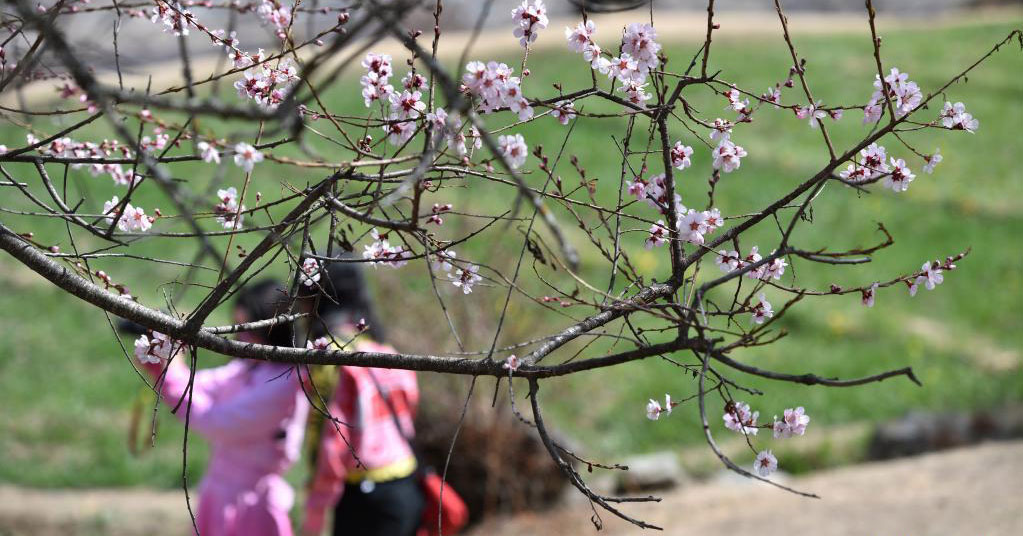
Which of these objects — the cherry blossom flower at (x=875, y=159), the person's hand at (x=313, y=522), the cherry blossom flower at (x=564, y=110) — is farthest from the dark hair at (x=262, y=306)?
the cherry blossom flower at (x=875, y=159)

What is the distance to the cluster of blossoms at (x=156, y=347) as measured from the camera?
92.1 inches

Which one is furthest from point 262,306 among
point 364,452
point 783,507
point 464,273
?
point 783,507

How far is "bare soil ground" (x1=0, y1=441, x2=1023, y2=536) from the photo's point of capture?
17.7 ft

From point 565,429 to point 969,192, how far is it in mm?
7149

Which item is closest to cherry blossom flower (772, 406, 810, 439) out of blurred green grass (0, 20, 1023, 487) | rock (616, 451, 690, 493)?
blurred green grass (0, 20, 1023, 487)

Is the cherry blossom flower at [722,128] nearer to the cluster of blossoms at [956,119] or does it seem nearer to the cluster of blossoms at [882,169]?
the cluster of blossoms at [882,169]

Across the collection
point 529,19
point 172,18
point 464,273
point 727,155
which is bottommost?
point 464,273

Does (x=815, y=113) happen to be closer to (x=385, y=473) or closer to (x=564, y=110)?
(x=564, y=110)

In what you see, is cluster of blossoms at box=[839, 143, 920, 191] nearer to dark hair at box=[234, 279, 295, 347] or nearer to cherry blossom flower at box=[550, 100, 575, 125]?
cherry blossom flower at box=[550, 100, 575, 125]

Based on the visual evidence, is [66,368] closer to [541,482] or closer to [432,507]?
[541,482]

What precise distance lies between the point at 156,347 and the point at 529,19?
1.12 metres

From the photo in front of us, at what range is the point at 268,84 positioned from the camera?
2.38m

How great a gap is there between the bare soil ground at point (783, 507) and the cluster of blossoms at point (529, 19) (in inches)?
148

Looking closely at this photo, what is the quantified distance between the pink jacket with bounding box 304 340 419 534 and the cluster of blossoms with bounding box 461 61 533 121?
183cm
